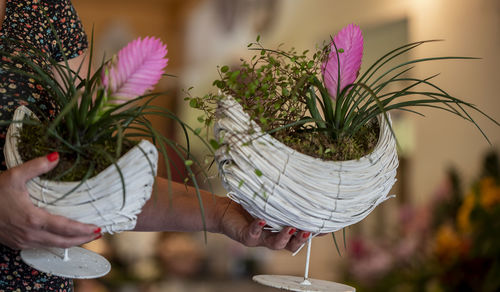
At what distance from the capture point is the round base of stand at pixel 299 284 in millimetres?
838

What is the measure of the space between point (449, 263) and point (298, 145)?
145 centimetres

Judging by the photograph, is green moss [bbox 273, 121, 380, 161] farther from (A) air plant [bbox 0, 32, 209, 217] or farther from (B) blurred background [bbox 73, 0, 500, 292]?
(B) blurred background [bbox 73, 0, 500, 292]

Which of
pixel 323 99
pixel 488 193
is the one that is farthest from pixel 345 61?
pixel 488 193

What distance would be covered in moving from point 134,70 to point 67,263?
11.8 inches

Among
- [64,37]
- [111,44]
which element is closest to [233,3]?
[111,44]

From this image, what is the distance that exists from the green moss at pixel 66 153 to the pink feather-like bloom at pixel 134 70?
0.07 metres

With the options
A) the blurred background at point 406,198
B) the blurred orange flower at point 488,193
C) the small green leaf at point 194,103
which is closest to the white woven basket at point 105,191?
the small green leaf at point 194,103

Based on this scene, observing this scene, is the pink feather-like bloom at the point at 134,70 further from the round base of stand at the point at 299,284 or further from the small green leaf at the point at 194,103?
the round base of stand at the point at 299,284

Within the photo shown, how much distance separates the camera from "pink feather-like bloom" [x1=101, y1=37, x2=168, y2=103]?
72 centimetres

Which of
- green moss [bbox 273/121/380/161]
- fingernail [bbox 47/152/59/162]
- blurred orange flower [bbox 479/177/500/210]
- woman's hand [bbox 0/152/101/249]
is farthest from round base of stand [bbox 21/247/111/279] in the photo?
blurred orange flower [bbox 479/177/500/210]

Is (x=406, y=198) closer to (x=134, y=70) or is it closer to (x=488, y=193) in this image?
(x=488, y=193)

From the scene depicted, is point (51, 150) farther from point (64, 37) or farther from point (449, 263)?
point (449, 263)

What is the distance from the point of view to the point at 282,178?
79 centimetres

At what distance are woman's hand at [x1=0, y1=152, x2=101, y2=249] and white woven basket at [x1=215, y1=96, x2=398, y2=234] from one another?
195 millimetres
